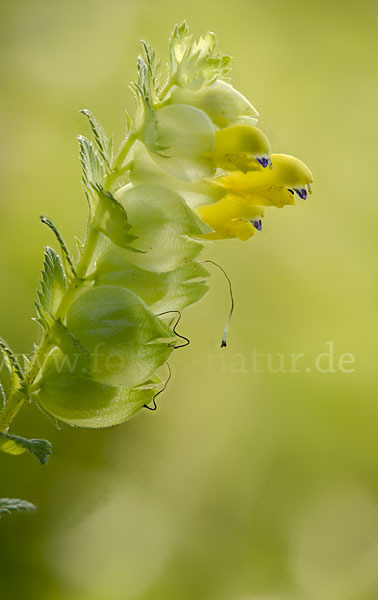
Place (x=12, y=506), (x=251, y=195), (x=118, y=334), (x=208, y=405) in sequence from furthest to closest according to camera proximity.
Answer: (x=208, y=405)
(x=251, y=195)
(x=118, y=334)
(x=12, y=506)

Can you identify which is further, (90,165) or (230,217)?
(230,217)

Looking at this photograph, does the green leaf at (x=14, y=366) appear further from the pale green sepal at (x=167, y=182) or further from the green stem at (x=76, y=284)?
the pale green sepal at (x=167, y=182)

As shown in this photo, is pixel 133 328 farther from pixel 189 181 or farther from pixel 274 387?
pixel 274 387

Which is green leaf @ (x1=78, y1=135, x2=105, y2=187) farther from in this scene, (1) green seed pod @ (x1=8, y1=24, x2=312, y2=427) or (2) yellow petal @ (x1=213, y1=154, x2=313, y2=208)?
(2) yellow petal @ (x1=213, y1=154, x2=313, y2=208)

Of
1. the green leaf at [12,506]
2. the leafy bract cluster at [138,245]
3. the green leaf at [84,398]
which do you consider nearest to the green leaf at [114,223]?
the leafy bract cluster at [138,245]

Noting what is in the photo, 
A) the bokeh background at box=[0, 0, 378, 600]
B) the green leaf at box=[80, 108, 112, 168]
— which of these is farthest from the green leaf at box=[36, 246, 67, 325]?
the bokeh background at box=[0, 0, 378, 600]

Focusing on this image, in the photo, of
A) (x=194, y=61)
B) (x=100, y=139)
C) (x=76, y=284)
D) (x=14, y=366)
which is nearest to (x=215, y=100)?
(x=194, y=61)

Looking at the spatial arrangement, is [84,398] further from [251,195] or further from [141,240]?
[251,195]
